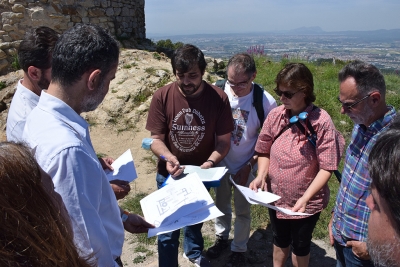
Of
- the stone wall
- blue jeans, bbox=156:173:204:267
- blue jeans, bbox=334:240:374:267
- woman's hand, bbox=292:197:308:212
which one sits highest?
the stone wall

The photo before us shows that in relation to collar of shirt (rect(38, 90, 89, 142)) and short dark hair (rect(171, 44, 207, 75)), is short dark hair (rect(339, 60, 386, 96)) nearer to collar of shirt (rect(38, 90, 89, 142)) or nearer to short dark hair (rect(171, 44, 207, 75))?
short dark hair (rect(171, 44, 207, 75))

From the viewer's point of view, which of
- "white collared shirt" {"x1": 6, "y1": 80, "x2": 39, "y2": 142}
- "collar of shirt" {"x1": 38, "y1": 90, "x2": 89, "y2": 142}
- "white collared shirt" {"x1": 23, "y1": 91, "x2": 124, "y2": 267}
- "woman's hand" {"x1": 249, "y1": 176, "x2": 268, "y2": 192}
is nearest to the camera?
"white collared shirt" {"x1": 23, "y1": 91, "x2": 124, "y2": 267}

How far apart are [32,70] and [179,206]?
137cm

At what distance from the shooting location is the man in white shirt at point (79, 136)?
1298 mm

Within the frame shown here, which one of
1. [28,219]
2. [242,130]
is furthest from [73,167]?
[242,130]

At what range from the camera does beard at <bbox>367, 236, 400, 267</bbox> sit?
100 cm

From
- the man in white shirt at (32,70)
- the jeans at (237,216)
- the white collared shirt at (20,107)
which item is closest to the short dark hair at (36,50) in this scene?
the man in white shirt at (32,70)

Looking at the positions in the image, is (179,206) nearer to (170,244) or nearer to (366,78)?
(170,244)

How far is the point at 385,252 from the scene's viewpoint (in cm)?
104

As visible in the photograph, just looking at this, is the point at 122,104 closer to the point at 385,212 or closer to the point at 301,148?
the point at 301,148

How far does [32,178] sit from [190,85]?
1.92m

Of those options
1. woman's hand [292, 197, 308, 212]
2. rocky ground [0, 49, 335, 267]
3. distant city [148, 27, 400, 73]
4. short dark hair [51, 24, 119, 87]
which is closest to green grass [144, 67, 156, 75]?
rocky ground [0, 49, 335, 267]

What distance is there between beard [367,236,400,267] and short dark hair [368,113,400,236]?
7cm

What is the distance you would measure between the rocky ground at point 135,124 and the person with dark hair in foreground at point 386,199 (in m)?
2.42
